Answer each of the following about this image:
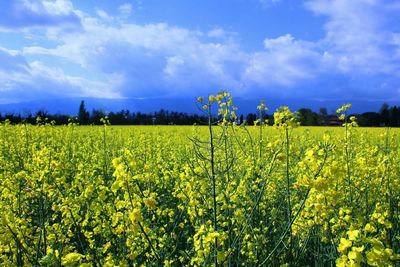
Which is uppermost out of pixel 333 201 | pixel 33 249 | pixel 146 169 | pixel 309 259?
pixel 146 169

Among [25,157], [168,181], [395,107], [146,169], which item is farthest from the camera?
[395,107]

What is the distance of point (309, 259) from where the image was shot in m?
5.23

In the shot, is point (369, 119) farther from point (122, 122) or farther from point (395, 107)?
point (122, 122)

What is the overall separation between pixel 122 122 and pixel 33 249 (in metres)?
36.2

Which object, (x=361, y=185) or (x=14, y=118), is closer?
(x=361, y=185)

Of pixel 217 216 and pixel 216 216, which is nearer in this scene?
pixel 216 216

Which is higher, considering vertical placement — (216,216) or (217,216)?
(216,216)

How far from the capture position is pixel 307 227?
3.87 m

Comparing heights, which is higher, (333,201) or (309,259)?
(333,201)

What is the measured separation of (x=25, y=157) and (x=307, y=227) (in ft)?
24.8

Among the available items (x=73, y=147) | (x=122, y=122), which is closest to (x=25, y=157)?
(x=73, y=147)

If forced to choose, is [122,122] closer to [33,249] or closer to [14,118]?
[14,118]

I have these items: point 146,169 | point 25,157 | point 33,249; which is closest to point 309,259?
point 146,169

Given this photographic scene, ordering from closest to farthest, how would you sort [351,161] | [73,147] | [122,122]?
[351,161] → [73,147] → [122,122]
